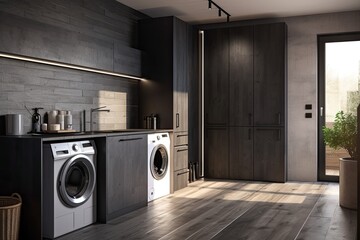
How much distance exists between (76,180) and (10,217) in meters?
0.74

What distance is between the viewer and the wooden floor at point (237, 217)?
3570 millimetres

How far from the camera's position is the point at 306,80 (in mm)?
6465

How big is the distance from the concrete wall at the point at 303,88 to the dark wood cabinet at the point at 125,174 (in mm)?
2841

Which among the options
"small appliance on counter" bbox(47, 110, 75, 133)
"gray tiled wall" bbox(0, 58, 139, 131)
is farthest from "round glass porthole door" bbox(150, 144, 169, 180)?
"small appliance on counter" bbox(47, 110, 75, 133)

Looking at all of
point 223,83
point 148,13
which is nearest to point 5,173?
point 148,13

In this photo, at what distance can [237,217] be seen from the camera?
4172mm

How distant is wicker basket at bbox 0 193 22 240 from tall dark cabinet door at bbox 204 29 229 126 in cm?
399

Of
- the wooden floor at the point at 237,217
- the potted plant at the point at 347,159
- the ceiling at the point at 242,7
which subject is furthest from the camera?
the ceiling at the point at 242,7

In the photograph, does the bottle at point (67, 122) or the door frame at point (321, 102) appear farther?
the door frame at point (321, 102)

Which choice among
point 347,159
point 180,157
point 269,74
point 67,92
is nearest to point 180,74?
point 180,157

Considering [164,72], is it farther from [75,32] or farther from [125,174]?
[125,174]

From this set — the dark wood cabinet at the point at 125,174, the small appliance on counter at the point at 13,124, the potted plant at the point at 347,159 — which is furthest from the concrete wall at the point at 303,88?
the small appliance on counter at the point at 13,124

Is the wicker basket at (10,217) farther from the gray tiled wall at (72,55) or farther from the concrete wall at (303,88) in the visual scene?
the concrete wall at (303,88)

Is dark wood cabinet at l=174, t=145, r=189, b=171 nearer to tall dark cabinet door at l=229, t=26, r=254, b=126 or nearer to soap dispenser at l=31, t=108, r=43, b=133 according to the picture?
tall dark cabinet door at l=229, t=26, r=254, b=126
